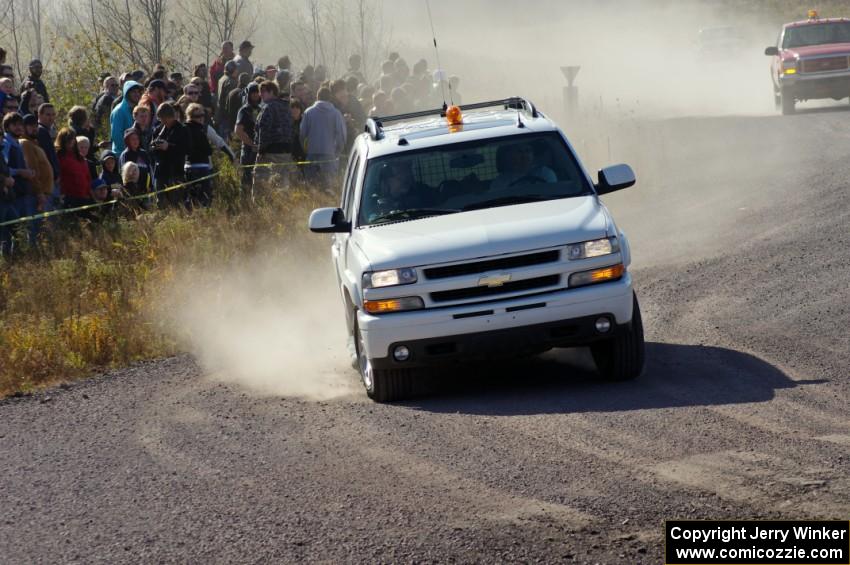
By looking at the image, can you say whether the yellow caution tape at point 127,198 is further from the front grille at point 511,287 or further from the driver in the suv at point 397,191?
the front grille at point 511,287

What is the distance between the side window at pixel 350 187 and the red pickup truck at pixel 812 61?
70.7ft

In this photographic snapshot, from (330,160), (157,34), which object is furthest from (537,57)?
(330,160)

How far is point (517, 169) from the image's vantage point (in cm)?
1034

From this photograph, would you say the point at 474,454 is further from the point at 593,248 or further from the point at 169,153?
the point at 169,153

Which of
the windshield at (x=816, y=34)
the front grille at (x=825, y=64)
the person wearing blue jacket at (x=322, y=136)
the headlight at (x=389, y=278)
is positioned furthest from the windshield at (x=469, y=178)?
the windshield at (x=816, y=34)

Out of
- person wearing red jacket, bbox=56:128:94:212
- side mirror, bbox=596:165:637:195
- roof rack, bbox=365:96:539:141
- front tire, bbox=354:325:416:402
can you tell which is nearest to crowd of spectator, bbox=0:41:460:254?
person wearing red jacket, bbox=56:128:94:212

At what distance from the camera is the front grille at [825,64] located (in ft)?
102

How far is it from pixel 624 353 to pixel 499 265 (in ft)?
3.65

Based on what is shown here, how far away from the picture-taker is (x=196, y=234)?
1702 centimetres

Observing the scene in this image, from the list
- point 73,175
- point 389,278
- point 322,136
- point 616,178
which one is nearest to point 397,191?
point 389,278

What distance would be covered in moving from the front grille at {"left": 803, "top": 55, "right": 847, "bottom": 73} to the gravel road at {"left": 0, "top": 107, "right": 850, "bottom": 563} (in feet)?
60.9

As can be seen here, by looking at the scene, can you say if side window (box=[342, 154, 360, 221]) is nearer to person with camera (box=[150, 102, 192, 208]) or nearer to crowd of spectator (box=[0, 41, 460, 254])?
crowd of spectator (box=[0, 41, 460, 254])

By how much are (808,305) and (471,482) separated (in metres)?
5.95

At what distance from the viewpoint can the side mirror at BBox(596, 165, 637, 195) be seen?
33.1 feet
